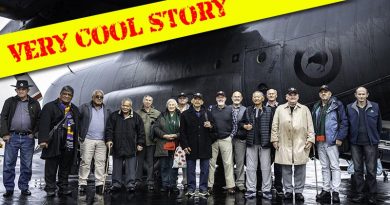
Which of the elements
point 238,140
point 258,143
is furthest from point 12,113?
point 258,143

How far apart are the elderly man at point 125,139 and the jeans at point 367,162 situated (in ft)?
13.4

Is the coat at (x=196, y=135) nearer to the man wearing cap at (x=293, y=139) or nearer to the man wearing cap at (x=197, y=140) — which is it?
the man wearing cap at (x=197, y=140)

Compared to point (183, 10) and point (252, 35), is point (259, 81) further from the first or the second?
point (183, 10)

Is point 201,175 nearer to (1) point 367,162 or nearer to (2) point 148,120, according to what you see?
(2) point 148,120

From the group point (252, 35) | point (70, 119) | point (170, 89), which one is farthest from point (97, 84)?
point (70, 119)

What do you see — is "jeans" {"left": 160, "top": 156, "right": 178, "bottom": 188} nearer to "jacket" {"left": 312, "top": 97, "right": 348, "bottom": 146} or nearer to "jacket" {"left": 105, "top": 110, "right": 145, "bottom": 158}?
"jacket" {"left": 105, "top": 110, "right": 145, "bottom": 158}

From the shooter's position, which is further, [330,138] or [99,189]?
[99,189]

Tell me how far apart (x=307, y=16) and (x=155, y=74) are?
5.48 m

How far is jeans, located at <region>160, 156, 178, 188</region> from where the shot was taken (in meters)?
8.89

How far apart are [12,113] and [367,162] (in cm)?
644

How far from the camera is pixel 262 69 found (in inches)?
413

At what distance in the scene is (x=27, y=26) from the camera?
1378 centimetres

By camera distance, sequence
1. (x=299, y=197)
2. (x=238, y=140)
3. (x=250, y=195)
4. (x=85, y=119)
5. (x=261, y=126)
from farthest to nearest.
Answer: (x=238, y=140), (x=85, y=119), (x=261, y=126), (x=250, y=195), (x=299, y=197)

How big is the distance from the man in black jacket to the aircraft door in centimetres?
433
